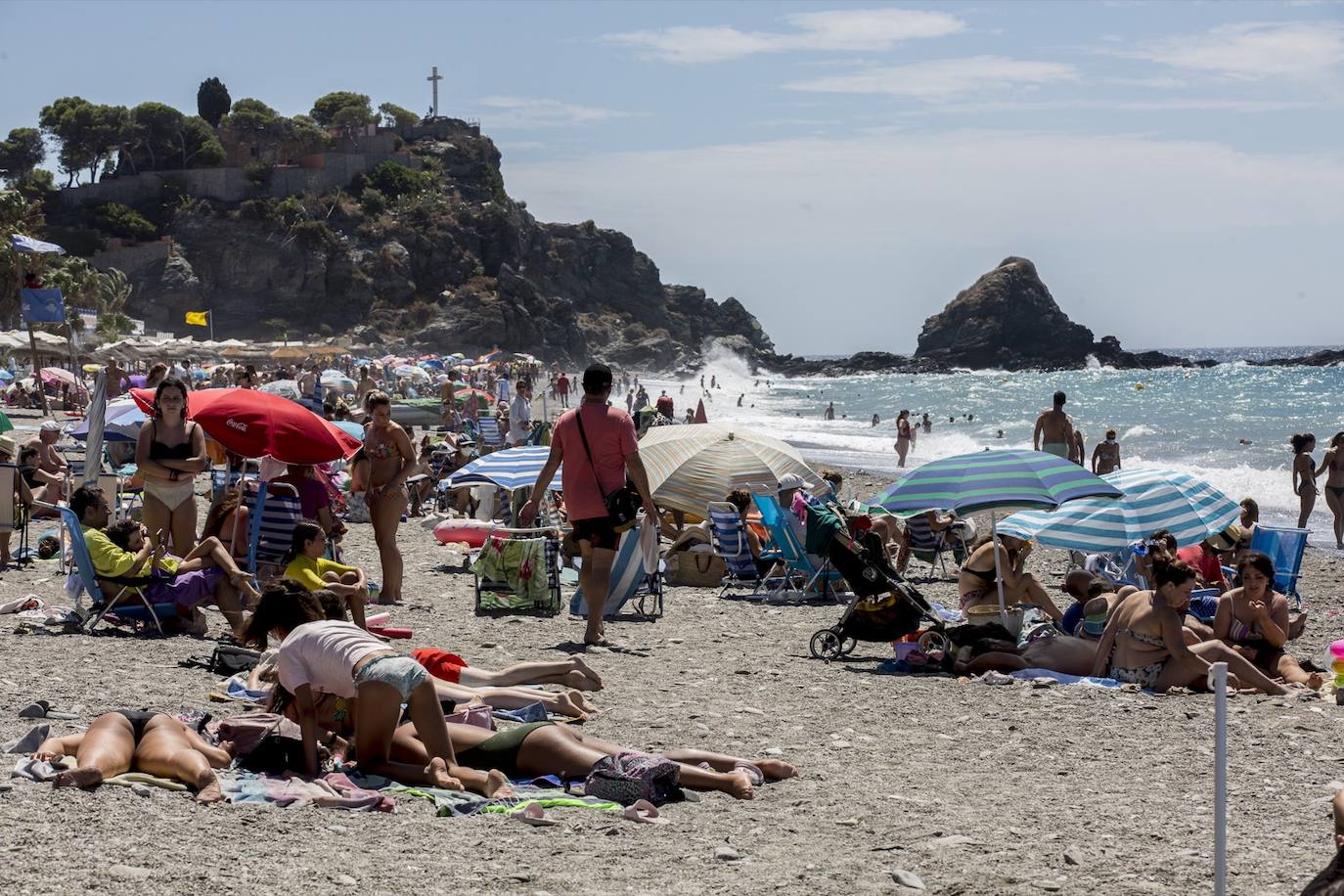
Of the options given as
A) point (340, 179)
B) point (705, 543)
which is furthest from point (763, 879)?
point (340, 179)

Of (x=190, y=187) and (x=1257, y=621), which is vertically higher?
(x=190, y=187)

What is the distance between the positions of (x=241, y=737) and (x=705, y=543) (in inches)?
258

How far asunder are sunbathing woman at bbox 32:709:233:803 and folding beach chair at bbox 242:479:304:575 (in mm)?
3273

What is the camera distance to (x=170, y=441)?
8422 mm

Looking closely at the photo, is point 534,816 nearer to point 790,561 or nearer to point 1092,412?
point 790,561

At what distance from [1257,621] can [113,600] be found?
579 cm

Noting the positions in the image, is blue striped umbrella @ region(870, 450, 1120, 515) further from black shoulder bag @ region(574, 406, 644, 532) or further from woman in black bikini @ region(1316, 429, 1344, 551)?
woman in black bikini @ region(1316, 429, 1344, 551)

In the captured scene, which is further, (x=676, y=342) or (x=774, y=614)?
(x=676, y=342)

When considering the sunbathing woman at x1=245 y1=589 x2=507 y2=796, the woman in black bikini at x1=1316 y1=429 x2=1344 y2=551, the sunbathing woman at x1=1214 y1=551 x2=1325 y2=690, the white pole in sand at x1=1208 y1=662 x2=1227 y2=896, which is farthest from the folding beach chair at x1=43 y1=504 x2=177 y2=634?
the woman in black bikini at x1=1316 y1=429 x2=1344 y2=551

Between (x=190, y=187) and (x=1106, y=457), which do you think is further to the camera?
(x=190, y=187)

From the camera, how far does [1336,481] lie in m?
15.2

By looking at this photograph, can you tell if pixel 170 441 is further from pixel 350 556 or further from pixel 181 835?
pixel 181 835

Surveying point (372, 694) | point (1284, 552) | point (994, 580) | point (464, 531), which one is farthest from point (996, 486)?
point (464, 531)

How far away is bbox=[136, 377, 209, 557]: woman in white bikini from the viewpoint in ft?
27.5
